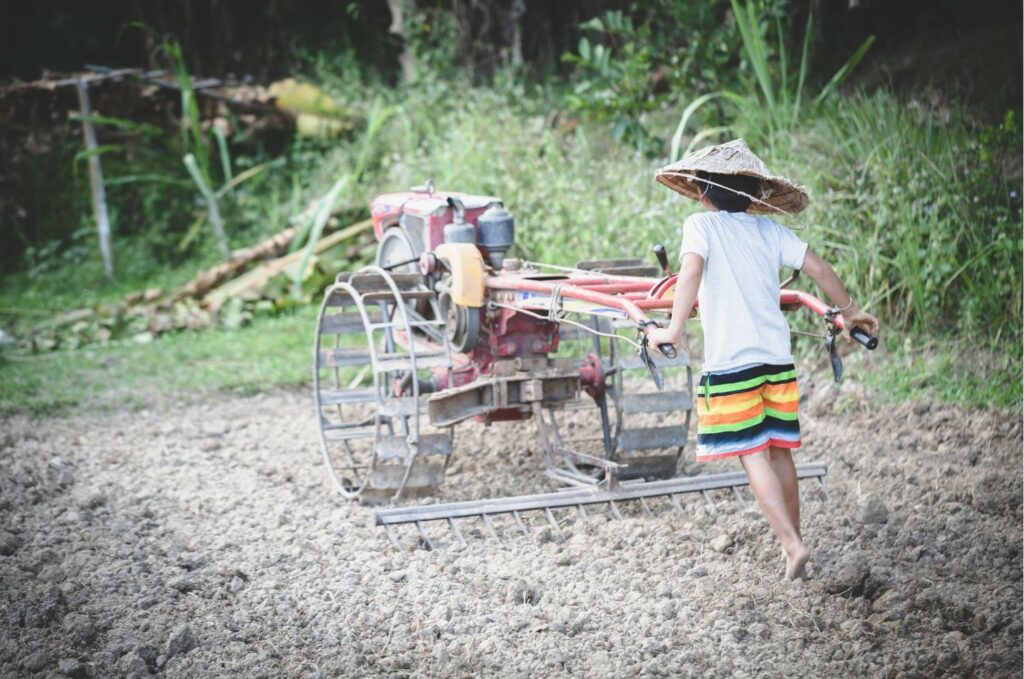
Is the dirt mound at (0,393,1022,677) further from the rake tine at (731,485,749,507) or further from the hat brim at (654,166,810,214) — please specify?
the hat brim at (654,166,810,214)

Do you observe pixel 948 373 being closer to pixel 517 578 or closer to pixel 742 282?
pixel 742 282

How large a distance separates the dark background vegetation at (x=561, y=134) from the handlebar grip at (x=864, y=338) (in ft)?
7.77

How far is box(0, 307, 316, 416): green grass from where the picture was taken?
670 cm

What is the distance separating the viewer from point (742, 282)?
138 inches

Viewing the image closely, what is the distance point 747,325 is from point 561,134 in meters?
6.48

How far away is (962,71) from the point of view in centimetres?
774

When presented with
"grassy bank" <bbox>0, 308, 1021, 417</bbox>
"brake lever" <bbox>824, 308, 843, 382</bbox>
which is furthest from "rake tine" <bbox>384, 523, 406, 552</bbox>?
"grassy bank" <bbox>0, 308, 1021, 417</bbox>

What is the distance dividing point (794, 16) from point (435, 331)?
5218 millimetres


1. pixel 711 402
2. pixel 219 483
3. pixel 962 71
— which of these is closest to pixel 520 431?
pixel 219 483

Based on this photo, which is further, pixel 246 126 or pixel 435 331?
pixel 246 126

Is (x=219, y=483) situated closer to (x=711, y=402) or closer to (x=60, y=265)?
(x=711, y=402)

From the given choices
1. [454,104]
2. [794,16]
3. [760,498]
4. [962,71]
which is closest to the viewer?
[760,498]

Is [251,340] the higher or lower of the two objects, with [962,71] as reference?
lower

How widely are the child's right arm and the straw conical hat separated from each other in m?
0.30
